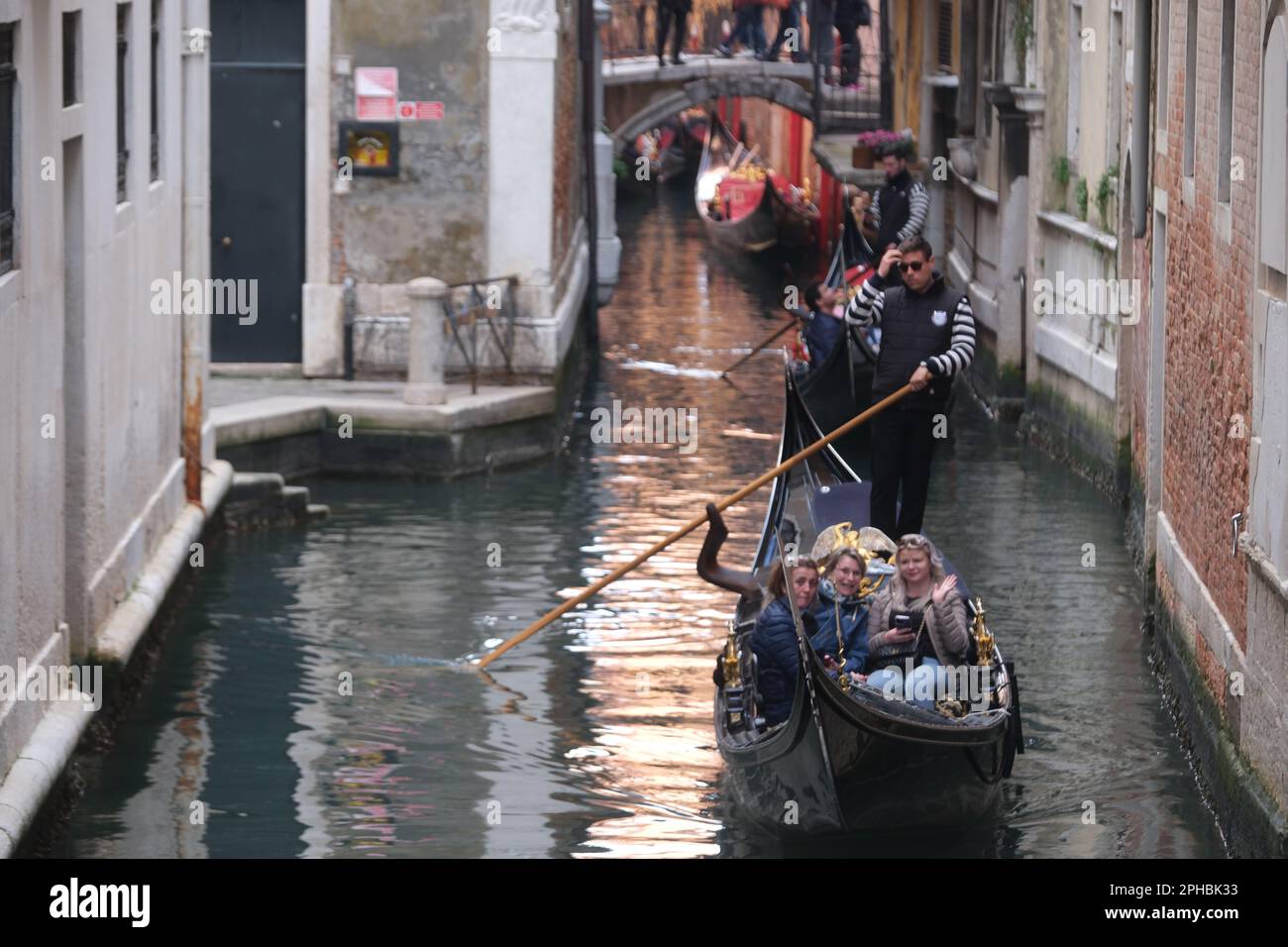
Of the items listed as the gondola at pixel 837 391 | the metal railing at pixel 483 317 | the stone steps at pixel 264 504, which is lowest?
the stone steps at pixel 264 504

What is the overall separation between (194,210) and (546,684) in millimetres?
2385

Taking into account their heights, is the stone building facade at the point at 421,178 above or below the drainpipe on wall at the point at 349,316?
above

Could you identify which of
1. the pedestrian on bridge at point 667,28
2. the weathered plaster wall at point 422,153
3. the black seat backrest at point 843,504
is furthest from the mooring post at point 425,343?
the pedestrian on bridge at point 667,28

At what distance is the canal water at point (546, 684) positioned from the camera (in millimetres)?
6461

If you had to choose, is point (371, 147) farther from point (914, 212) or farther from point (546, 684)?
point (546, 684)

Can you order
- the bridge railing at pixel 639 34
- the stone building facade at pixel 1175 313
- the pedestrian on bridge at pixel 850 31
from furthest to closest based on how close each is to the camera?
the bridge railing at pixel 639 34
the pedestrian on bridge at pixel 850 31
the stone building facade at pixel 1175 313

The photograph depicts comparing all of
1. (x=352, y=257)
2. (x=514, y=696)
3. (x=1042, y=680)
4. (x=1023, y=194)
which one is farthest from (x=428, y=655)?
(x=1023, y=194)

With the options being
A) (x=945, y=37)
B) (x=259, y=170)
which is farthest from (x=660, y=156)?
(x=259, y=170)

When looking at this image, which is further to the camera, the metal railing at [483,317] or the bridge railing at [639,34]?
the bridge railing at [639,34]

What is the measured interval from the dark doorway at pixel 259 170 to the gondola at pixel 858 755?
20.2ft

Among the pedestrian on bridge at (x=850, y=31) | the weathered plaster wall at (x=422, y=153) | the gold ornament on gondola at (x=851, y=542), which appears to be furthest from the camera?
the pedestrian on bridge at (x=850, y=31)

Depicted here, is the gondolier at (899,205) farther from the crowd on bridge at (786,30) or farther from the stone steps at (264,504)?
the crowd on bridge at (786,30)

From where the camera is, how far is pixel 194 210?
30.2 feet
